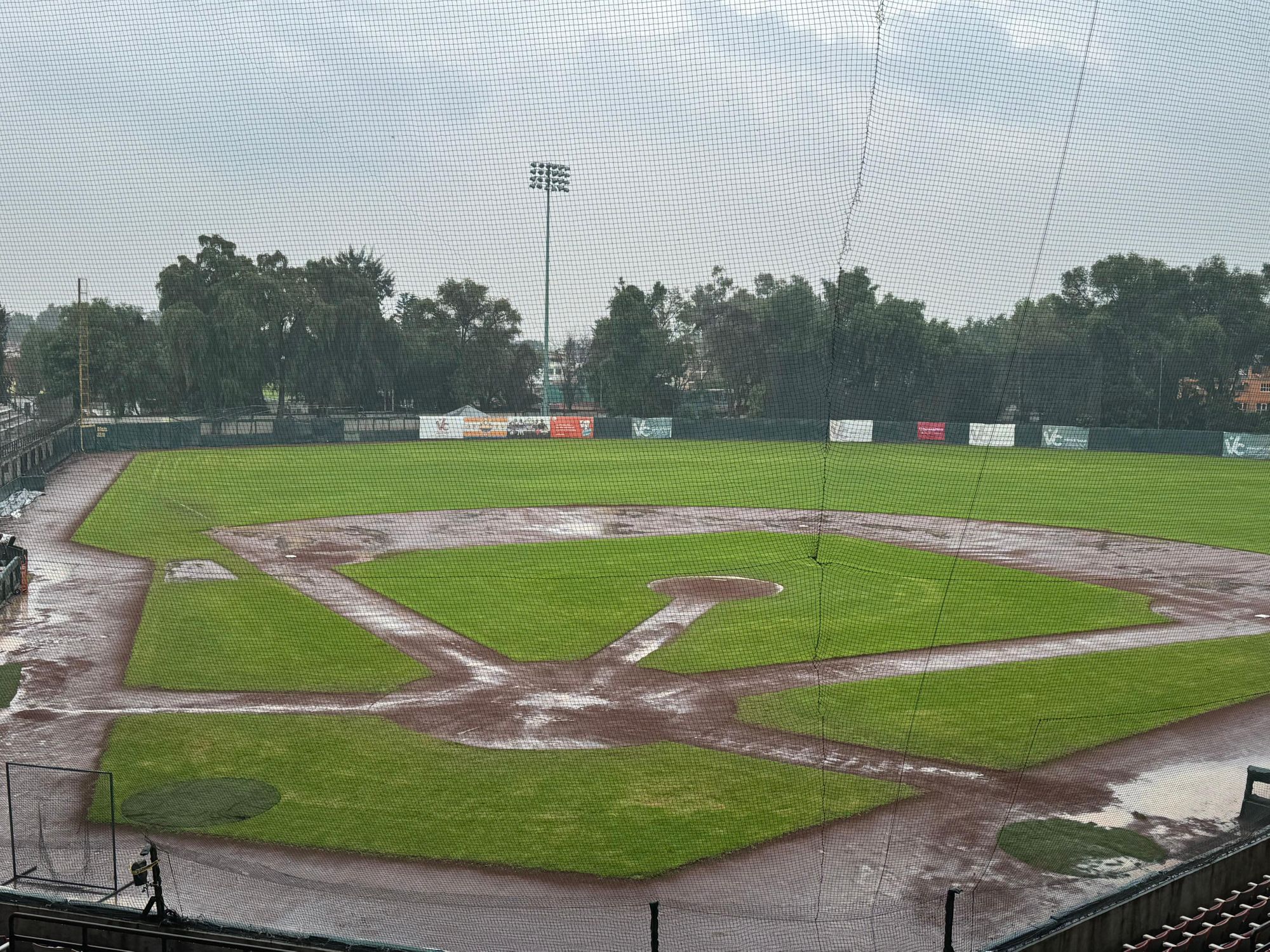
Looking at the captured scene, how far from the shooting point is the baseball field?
8789mm

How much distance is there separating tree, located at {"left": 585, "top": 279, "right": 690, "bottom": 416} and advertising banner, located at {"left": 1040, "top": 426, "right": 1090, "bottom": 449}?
1840cm

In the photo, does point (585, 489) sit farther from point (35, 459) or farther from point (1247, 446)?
point (1247, 446)

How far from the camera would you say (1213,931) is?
17.1 ft

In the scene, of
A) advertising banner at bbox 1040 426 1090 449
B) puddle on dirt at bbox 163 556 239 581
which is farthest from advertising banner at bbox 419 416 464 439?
advertising banner at bbox 1040 426 1090 449

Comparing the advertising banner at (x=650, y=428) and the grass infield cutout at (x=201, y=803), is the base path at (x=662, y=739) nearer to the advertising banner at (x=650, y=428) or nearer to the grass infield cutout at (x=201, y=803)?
the grass infield cutout at (x=201, y=803)

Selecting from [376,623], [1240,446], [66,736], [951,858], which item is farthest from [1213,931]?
[1240,446]

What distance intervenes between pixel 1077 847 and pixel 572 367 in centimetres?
1335

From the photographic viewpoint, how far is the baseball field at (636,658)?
8.79 meters

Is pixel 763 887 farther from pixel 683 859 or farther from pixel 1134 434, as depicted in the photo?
pixel 1134 434

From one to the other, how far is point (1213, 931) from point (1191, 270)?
40.0 ft

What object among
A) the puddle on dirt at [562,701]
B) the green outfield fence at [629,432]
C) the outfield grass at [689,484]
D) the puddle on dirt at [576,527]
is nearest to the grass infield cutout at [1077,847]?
the puddle on dirt at [562,701]

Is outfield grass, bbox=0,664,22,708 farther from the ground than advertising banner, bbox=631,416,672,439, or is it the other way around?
advertising banner, bbox=631,416,672,439

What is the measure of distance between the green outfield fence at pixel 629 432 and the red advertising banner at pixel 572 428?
53 mm

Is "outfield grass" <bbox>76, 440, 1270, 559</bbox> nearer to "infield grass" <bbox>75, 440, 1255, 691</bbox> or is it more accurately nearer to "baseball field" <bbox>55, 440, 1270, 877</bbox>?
"infield grass" <bbox>75, 440, 1255, 691</bbox>
